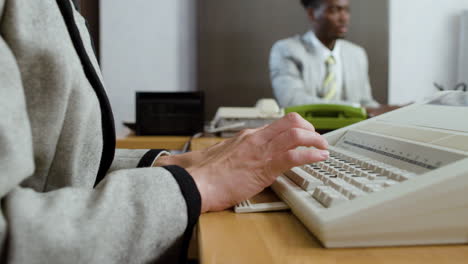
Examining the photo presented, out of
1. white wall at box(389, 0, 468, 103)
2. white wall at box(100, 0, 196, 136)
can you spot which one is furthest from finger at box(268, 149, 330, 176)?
white wall at box(389, 0, 468, 103)

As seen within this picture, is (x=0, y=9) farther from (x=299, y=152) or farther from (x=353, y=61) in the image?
(x=353, y=61)

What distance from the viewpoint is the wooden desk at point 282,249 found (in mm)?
352

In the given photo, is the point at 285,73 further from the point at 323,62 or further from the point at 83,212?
the point at 83,212

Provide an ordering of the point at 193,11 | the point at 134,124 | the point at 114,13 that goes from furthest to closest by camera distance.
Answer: the point at 193,11 < the point at 114,13 < the point at 134,124

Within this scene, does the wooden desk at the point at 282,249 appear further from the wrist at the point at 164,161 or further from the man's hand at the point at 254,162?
the wrist at the point at 164,161

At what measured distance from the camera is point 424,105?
74 centimetres

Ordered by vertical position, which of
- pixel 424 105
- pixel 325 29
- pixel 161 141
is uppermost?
pixel 325 29

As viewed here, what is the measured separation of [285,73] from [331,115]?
1339 millimetres

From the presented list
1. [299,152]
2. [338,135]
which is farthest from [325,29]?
[299,152]

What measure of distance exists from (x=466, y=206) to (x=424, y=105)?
1.31ft

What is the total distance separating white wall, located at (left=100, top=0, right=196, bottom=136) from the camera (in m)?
2.24

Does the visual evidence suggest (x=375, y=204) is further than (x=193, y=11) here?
No

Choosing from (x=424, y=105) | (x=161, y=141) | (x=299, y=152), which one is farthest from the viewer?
(x=161, y=141)

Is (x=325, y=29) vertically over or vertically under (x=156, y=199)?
over
